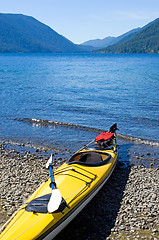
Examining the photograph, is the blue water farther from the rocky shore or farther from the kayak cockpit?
the kayak cockpit

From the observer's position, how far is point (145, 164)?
564 inches

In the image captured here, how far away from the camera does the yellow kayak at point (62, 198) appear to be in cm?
727

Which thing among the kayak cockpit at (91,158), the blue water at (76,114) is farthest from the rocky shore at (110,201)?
the blue water at (76,114)

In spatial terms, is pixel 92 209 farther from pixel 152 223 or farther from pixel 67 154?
pixel 67 154

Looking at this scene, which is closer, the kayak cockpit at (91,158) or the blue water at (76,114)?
the kayak cockpit at (91,158)

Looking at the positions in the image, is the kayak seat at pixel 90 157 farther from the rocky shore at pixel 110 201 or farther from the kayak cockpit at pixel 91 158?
the rocky shore at pixel 110 201

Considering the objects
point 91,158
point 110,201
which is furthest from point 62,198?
point 91,158

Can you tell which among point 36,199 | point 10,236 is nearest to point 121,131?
point 36,199

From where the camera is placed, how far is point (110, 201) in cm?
1023

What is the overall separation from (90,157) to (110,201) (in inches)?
95.8

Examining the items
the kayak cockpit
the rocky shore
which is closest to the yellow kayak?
the kayak cockpit

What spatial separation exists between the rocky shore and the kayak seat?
3.96ft

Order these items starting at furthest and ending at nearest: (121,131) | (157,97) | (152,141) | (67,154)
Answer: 1. (157,97)
2. (121,131)
3. (152,141)
4. (67,154)

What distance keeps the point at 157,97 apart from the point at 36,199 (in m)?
28.0
